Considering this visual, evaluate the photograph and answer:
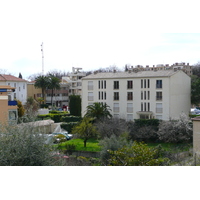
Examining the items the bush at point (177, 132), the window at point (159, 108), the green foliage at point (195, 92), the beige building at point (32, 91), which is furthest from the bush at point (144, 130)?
the beige building at point (32, 91)

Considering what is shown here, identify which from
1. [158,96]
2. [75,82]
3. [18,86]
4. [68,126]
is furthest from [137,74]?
[75,82]

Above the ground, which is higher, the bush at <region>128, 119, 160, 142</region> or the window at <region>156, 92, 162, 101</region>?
the window at <region>156, 92, 162, 101</region>

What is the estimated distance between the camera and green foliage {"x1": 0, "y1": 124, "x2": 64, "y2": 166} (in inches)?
126

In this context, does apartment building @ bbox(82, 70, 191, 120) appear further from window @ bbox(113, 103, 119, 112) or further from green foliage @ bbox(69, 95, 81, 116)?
green foliage @ bbox(69, 95, 81, 116)

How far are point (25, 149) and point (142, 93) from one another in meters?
14.1

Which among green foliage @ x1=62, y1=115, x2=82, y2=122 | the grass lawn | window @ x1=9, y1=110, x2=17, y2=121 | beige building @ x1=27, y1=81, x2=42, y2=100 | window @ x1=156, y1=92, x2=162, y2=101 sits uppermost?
beige building @ x1=27, y1=81, x2=42, y2=100

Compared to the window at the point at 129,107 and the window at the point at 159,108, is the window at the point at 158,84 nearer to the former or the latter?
the window at the point at 159,108

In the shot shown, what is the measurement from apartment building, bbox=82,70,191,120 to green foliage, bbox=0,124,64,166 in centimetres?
1281

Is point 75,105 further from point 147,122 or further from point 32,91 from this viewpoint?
point 147,122

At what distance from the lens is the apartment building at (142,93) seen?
1619 centimetres

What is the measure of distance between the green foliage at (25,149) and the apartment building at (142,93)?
42.0 ft

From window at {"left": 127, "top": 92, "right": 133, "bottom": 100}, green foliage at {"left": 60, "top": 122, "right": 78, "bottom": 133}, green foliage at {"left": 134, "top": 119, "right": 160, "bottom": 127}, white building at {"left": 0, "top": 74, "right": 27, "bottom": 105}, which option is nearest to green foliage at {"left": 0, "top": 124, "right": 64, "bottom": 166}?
green foliage at {"left": 134, "top": 119, "right": 160, "bottom": 127}

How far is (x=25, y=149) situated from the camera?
3.26m
